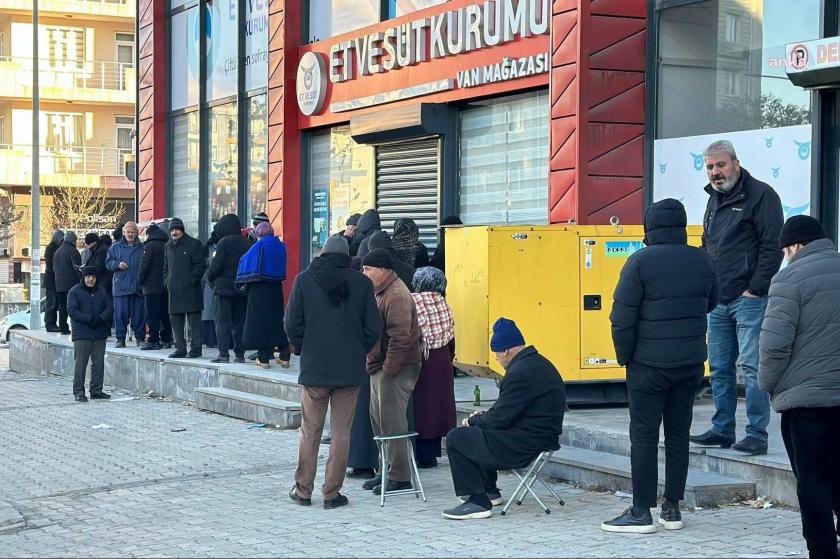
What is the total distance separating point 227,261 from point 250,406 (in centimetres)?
227

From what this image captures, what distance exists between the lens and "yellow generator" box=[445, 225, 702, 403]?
10688mm

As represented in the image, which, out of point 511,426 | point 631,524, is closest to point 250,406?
point 511,426

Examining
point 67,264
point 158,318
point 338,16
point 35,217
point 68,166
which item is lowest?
point 158,318

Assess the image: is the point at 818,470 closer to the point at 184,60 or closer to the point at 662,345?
the point at 662,345

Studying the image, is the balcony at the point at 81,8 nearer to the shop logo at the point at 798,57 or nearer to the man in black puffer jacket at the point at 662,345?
the shop logo at the point at 798,57

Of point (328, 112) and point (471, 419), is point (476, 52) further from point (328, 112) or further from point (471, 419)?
point (471, 419)

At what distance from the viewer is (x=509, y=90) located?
47.9ft

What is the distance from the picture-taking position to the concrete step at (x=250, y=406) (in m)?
12.9

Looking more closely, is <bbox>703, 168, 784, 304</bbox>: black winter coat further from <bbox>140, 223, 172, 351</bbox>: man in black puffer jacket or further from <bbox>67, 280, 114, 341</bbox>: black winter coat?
<bbox>140, 223, 172, 351</bbox>: man in black puffer jacket

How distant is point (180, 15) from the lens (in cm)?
2398

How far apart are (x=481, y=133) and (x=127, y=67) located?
35629 mm

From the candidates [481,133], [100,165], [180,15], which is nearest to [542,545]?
[481,133]

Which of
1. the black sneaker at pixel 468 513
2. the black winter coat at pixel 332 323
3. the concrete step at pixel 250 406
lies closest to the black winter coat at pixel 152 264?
the concrete step at pixel 250 406

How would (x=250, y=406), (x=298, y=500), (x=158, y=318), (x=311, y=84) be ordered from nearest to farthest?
(x=298, y=500) < (x=250, y=406) < (x=158, y=318) < (x=311, y=84)
